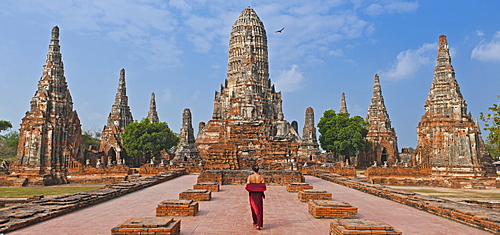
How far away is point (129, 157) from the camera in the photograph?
50.6 metres

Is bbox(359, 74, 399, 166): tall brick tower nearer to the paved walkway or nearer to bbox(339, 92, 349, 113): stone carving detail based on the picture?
bbox(339, 92, 349, 113): stone carving detail

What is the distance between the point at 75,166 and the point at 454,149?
2929 centimetres

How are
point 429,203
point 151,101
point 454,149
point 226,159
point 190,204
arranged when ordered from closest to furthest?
point 190,204, point 429,203, point 226,159, point 454,149, point 151,101

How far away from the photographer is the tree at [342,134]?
47125mm

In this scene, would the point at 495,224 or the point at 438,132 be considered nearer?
the point at 495,224

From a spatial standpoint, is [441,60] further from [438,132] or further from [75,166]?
[75,166]

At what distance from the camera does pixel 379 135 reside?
165 feet

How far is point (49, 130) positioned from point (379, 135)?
3881 centimetres

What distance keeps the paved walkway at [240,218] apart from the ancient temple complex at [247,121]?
7.67 m

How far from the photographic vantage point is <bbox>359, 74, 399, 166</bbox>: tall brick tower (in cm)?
4959

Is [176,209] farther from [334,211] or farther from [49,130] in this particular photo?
[49,130]

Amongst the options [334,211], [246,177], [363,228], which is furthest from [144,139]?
[363,228]

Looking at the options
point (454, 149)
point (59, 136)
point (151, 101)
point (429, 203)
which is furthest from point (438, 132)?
point (151, 101)

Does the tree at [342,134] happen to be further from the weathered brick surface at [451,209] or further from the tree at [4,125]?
the tree at [4,125]
